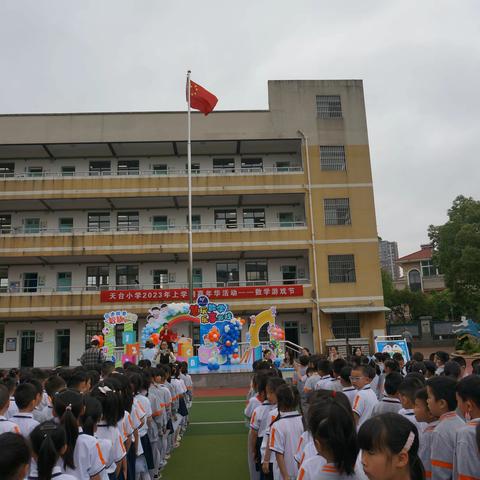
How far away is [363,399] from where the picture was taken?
18.0ft

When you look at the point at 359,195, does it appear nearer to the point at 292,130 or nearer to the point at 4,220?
the point at 292,130

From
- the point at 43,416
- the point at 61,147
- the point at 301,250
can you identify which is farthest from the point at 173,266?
the point at 43,416

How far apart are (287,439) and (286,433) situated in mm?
53

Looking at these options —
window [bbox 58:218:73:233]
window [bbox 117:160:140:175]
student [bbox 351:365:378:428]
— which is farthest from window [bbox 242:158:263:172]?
student [bbox 351:365:378:428]

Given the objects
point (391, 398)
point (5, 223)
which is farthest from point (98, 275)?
point (391, 398)

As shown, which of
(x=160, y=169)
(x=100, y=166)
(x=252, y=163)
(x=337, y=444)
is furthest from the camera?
(x=252, y=163)

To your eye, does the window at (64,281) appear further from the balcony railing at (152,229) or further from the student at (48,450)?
the student at (48,450)

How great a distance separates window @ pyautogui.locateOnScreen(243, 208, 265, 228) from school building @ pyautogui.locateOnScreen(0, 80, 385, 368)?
63mm

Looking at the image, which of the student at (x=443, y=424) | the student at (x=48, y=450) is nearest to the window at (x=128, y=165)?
the student at (x=48, y=450)

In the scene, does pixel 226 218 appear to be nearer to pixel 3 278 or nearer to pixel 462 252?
pixel 3 278

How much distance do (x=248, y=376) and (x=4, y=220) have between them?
1907cm

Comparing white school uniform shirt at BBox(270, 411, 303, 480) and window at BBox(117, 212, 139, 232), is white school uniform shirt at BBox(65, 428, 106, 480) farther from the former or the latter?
window at BBox(117, 212, 139, 232)

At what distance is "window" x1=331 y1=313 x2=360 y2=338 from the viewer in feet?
90.2

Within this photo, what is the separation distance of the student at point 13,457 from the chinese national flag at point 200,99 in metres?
21.5
